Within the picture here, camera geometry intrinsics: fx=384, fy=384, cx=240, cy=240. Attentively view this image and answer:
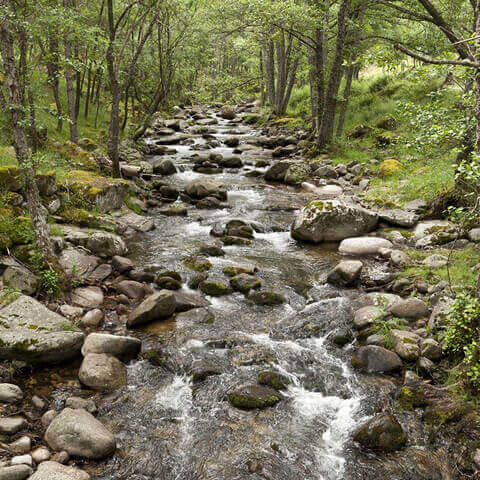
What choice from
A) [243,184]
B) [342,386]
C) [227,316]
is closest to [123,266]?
[227,316]

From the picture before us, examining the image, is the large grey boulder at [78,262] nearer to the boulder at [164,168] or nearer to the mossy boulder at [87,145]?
the mossy boulder at [87,145]

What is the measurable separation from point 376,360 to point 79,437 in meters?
4.71

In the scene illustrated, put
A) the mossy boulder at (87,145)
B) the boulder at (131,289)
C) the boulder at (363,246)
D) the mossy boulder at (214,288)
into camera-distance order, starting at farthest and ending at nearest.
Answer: the mossy boulder at (87,145), the boulder at (363,246), the mossy boulder at (214,288), the boulder at (131,289)

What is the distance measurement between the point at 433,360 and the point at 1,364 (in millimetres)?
6809

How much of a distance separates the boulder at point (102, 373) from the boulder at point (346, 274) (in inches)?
209

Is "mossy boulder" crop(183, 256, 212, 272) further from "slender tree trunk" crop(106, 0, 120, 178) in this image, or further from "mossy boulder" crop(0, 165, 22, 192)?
"slender tree trunk" crop(106, 0, 120, 178)

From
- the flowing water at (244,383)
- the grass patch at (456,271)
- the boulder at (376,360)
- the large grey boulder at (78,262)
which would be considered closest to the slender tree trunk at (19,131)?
the large grey boulder at (78,262)

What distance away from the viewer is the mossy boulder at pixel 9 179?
8805mm

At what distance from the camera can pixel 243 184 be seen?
1850cm

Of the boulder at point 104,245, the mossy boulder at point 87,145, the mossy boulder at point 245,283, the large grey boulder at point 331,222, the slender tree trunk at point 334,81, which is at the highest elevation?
the slender tree trunk at point 334,81

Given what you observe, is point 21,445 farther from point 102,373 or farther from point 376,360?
point 376,360

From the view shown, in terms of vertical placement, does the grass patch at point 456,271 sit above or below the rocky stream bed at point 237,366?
above

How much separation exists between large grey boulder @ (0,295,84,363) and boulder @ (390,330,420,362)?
5.47 meters

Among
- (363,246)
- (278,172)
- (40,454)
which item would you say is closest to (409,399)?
(40,454)
